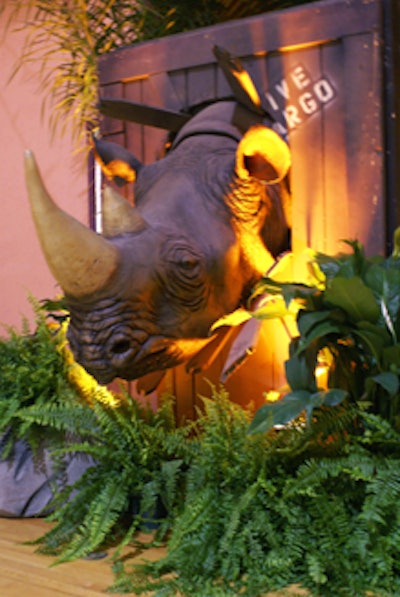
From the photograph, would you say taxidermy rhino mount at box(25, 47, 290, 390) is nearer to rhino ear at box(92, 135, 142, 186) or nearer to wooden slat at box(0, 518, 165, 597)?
rhino ear at box(92, 135, 142, 186)

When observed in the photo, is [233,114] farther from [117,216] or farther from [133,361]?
[133,361]

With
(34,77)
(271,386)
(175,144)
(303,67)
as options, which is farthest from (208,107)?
(34,77)

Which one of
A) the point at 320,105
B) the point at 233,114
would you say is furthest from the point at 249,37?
the point at 320,105

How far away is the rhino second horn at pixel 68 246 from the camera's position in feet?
7.52

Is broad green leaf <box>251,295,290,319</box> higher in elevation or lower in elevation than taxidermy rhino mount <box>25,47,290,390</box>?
lower

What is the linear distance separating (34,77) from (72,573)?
3824 millimetres

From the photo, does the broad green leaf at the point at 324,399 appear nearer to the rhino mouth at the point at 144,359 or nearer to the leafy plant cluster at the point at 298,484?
the leafy plant cluster at the point at 298,484

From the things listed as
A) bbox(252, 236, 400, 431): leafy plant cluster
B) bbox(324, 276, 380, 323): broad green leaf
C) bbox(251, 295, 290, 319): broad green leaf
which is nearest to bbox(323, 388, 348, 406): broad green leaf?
bbox(252, 236, 400, 431): leafy plant cluster

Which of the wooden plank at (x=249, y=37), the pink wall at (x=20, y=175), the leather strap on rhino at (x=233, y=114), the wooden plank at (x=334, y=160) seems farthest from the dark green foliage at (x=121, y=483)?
the pink wall at (x=20, y=175)

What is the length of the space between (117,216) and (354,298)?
789 millimetres

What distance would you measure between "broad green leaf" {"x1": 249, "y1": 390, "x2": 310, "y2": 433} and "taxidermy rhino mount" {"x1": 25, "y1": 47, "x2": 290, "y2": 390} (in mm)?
483

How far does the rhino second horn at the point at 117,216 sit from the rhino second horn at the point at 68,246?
0.20m

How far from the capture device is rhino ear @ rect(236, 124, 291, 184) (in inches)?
111

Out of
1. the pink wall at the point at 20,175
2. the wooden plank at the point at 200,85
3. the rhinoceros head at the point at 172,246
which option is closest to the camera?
the rhinoceros head at the point at 172,246
